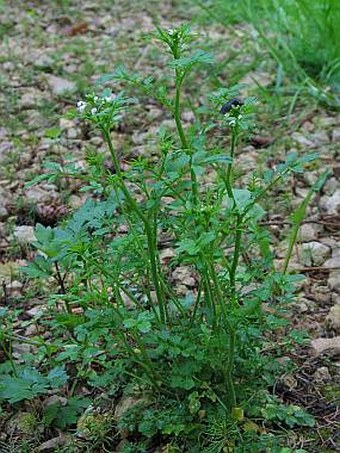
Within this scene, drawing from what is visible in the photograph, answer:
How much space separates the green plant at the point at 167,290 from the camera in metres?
1.25

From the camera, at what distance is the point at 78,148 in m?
2.45

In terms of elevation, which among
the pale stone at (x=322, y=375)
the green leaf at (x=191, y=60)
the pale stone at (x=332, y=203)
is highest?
the green leaf at (x=191, y=60)

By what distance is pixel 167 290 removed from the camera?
141cm

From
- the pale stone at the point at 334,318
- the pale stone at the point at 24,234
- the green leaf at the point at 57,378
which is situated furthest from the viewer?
the pale stone at the point at 24,234

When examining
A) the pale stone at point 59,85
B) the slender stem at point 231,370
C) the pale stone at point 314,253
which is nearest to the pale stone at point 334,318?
the pale stone at point 314,253

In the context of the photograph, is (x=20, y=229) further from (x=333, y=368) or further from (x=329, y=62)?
(x=329, y=62)

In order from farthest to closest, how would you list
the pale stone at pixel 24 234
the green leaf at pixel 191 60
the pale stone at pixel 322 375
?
the pale stone at pixel 24 234 < the pale stone at pixel 322 375 < the green leaf at pixel 191 60

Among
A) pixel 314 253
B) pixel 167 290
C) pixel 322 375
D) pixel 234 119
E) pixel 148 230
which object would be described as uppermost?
pixel 234 119

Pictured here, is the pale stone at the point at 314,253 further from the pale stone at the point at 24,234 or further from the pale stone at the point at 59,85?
the pale stone at the point at 59,85

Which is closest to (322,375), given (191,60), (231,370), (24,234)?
(231,370)

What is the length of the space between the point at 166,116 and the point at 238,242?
1306 millimetres

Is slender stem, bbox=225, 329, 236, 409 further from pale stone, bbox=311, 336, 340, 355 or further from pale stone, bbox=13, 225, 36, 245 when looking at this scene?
pale stone, bbox=13, 225, 36, 245

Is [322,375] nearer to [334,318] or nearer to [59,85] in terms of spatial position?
[334,318]

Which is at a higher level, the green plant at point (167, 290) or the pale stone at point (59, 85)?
the pale stone at point (59, 85)
